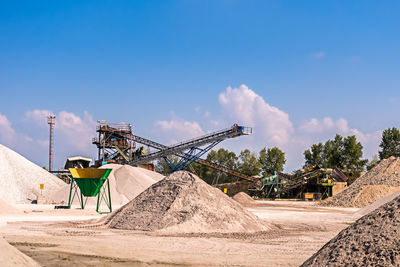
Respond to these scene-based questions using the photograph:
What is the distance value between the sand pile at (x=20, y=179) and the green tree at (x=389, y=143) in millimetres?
46611

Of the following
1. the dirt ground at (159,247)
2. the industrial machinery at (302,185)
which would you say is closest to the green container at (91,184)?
the dirt ground at (159,247)

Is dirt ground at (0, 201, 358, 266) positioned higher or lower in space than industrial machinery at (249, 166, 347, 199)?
lower

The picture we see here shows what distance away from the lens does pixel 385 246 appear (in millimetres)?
5648

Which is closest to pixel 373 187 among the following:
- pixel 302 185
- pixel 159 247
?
pixel 302 185

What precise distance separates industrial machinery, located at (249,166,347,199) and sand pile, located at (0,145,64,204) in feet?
73.7

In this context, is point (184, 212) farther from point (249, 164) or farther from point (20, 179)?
point (249, 164)

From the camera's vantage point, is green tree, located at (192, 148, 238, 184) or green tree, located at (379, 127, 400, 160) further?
green tree, located at (192, 148, 238, 184)

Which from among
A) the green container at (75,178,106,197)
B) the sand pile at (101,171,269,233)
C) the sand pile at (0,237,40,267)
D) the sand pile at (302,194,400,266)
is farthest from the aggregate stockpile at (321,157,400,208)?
the sand pile at (0,237,40,267)

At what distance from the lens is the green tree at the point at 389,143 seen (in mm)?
65312

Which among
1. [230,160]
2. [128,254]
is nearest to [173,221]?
[128,254]

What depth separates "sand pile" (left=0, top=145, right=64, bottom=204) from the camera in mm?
38531

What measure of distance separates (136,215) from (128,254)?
587cm

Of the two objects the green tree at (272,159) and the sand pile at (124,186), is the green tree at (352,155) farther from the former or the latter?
the sand pile at (124,186)

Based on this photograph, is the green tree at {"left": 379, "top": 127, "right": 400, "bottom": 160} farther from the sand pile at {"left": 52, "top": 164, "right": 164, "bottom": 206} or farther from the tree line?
the sand pile at {"left": 52, "top": 164, "right": 164, "bottom": 206}
